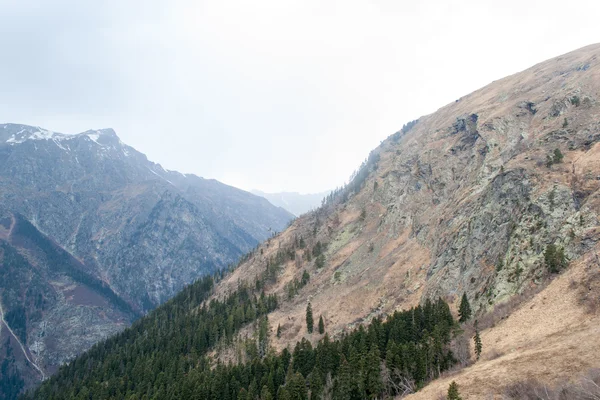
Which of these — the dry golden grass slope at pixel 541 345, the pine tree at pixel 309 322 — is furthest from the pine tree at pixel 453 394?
the pine tree at pixel 309 322

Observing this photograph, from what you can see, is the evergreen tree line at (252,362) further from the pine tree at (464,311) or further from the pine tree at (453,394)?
the pine tree at (453,394)

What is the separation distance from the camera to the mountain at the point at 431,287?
1909 inches

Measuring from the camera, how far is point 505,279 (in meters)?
63.2

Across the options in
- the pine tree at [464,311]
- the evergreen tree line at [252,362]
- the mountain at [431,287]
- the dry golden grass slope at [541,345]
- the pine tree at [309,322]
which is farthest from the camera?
the pine tree at [309,322]

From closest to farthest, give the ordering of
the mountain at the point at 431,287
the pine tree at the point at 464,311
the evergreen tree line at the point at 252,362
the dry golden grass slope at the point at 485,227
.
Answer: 1. the mountain at the point at 431,287
2. the dry golden grass slope at the point at 485,227
3. the evergreen tree line at the point at 252,362
4. the pine tree at the point at 464,311

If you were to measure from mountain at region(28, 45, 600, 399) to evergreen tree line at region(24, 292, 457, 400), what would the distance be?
17.4 inches

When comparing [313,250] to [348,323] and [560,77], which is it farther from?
[560,77]

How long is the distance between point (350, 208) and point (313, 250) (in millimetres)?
35333

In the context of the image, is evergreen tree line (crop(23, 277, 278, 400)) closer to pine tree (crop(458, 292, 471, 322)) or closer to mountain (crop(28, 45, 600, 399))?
mountain (crop(28, 45, 600, 399))

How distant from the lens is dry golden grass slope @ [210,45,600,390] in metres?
49.1

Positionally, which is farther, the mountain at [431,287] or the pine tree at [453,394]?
the mountain at [431,287]

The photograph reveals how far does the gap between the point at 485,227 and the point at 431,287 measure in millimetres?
18877

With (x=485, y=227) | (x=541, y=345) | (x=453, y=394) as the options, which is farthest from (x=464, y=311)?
(x=453, y=394)

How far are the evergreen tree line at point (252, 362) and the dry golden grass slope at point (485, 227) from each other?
29.5 ft
